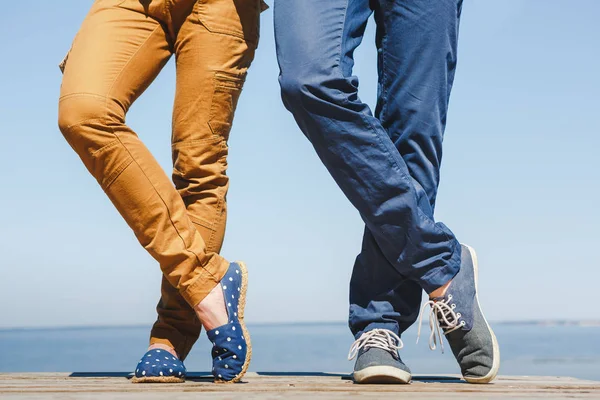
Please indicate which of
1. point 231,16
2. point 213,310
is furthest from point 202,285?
point 231,16

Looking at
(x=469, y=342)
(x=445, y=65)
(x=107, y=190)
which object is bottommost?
(x=469, y=342)

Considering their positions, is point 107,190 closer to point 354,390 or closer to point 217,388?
point 217,388

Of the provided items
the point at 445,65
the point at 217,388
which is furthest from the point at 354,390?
the point at 445,65

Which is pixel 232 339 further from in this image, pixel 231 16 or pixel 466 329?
pixel 231 16

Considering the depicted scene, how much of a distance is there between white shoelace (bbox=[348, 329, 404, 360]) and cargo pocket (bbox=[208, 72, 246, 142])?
2.25 ft

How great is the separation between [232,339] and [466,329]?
2.05 feet

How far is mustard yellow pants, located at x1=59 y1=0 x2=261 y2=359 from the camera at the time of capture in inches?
75.0

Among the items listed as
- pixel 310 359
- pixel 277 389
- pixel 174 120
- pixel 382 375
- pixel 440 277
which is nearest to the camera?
pixel 277 389

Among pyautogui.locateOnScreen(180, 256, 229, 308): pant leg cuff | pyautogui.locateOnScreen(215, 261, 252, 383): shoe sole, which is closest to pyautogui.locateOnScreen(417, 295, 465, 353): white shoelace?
pyautogui.locateOnScreen(215, 261, 252, 383): shoe sole

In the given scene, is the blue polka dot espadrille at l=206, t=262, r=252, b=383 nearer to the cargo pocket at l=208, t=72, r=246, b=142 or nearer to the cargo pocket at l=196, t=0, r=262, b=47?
the cargo pocket at l=208, t=72, r=246, b=142

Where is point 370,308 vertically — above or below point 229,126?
below

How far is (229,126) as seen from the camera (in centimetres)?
218

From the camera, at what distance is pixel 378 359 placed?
76.0 inches

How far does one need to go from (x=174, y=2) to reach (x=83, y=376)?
1105 mm
